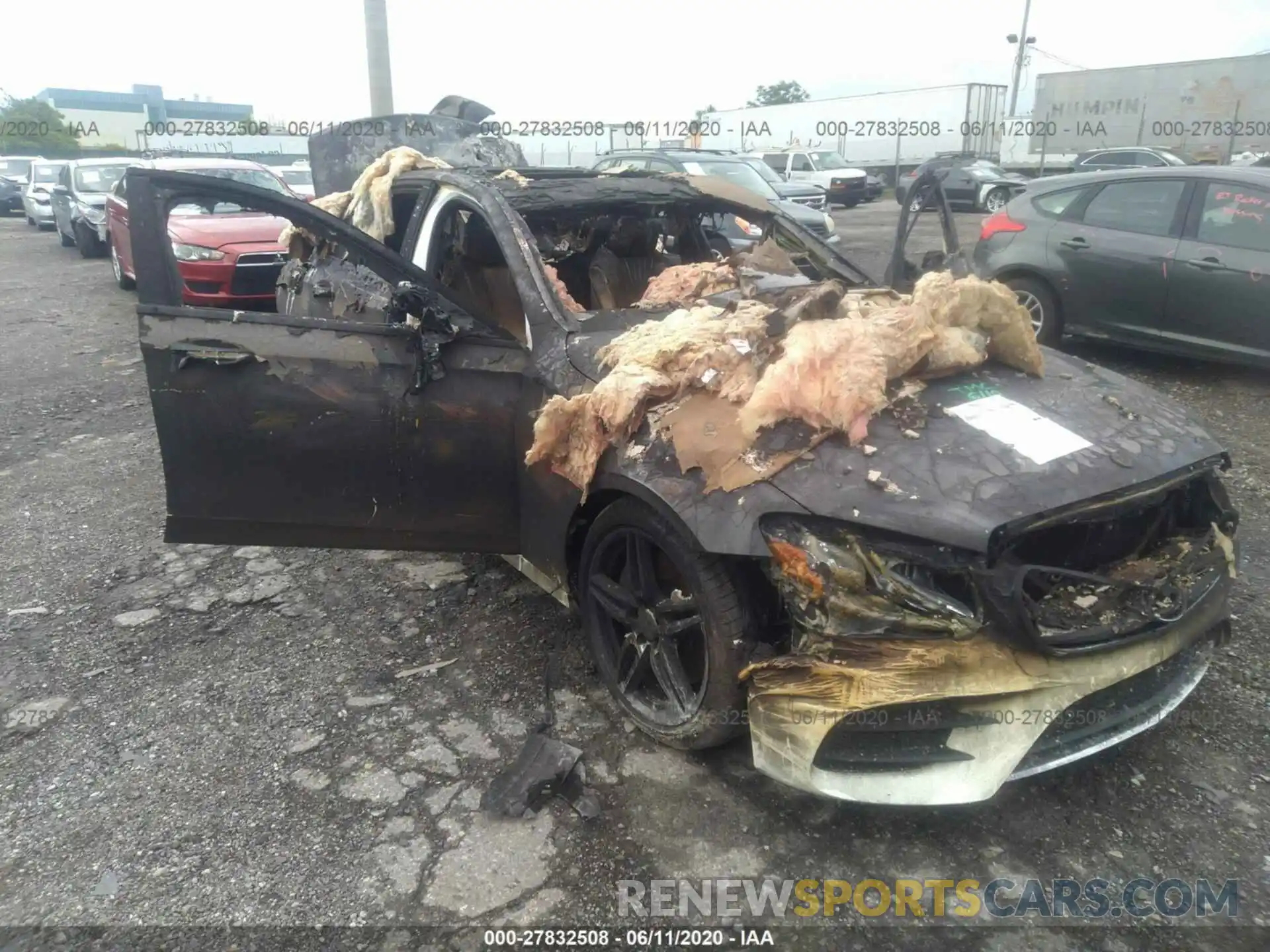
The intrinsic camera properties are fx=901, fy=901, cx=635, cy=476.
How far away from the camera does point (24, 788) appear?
8.78 ft

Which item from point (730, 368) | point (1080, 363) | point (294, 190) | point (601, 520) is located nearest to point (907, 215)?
point (1080, 363)

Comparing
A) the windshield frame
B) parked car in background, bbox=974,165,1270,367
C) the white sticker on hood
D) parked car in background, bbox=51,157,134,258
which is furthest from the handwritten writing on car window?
parked car in background, bbox=51,157,134,258

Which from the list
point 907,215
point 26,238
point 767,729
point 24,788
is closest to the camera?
point 767,729

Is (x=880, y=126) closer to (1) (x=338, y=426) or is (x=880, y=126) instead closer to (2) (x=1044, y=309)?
(2) (x=1044, y=309)

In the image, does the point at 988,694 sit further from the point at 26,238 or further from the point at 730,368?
the point at 26,238

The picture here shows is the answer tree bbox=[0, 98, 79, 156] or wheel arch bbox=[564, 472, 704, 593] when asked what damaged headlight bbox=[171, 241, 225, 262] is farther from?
tree bbox=[0, 98, 79, 156]

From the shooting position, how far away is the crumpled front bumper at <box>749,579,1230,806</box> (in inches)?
84.6

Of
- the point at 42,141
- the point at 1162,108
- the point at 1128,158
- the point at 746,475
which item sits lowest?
the point at 746,475

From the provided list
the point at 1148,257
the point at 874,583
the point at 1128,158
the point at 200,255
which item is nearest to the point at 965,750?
the point at 874,583

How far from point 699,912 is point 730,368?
149 centimetres

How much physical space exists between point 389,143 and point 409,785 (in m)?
8.09

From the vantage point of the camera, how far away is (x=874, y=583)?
2197 mm

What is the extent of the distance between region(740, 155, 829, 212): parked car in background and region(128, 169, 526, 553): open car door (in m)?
10.9

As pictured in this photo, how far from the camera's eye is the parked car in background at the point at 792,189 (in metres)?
13.4
